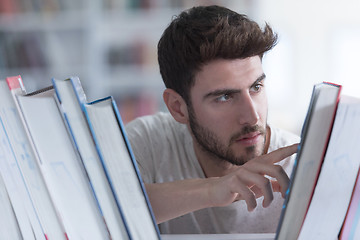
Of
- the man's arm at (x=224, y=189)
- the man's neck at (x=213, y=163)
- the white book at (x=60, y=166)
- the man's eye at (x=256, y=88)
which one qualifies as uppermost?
the white book at (x=60, y=166)

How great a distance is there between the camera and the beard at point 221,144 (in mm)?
1076

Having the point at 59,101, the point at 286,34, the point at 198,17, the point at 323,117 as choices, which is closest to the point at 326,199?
the point at 323,117

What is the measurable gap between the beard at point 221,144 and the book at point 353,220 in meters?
0.51

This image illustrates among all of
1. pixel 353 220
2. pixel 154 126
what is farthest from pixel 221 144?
pixel 353 220

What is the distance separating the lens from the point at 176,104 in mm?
1304

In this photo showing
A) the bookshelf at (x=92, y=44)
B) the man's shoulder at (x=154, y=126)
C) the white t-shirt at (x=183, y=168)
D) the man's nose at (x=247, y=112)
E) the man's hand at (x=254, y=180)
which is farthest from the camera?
the bookshelf at (x=92, y=44)

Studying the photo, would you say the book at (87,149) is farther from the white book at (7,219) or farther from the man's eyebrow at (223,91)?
the man's eyebrow at (223,91)

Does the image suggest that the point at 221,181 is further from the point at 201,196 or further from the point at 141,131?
the point at 141,131

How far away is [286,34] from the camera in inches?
135

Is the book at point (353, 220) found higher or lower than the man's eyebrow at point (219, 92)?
lower

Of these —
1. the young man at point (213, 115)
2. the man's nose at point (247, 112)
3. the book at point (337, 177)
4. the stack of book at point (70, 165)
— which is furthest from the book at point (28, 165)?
the man's nose at point (247, 112)

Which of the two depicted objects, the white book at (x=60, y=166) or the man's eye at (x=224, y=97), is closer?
the white book at (x=60, y=166)

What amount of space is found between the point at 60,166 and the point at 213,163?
800 mm

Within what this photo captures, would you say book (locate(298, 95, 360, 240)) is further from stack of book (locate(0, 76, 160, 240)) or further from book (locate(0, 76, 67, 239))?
book (locate(0, 76, 67, 239))
